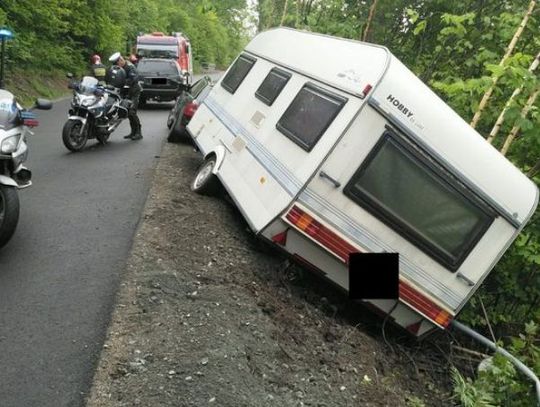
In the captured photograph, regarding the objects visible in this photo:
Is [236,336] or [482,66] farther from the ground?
[482,66]

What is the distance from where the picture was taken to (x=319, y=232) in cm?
475

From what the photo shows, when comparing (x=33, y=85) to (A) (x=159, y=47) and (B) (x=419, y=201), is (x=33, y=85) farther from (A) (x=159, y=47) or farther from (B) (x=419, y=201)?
(B) (x=419, y=201)

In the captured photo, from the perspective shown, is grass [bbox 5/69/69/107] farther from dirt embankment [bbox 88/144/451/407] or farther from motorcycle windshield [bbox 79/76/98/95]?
dirt embankment [bbox 88/144/451/407]

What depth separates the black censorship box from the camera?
4809 millimetres

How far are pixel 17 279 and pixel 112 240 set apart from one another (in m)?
1.23

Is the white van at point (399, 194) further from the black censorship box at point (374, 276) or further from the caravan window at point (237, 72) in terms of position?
the caravan window at point (237, 72)

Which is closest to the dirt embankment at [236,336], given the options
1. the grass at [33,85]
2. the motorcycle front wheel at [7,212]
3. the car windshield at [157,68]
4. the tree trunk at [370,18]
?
the motorcycle front wheel at [7,212]

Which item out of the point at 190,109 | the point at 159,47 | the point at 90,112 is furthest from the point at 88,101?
the point at 159,47

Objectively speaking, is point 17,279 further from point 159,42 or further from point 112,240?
point 159,42

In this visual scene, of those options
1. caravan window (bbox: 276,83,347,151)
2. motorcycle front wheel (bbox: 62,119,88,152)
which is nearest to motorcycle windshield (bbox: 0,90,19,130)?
caravan window (bbox: 276,83,347,151)

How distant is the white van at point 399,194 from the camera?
4.73m

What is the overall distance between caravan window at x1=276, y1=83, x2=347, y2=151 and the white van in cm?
2

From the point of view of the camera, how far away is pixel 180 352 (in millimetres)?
3670

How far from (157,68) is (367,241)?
47.2 ft
